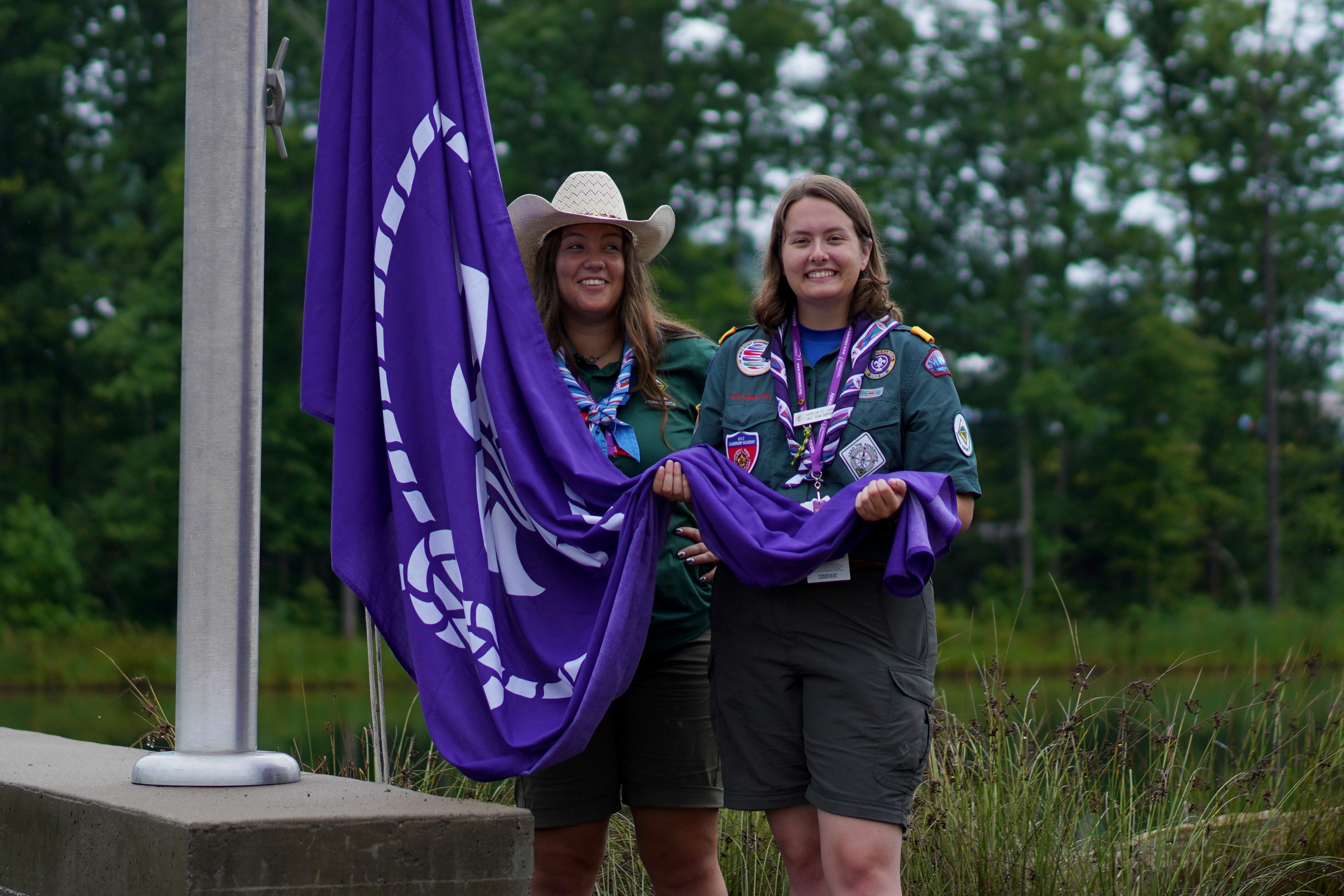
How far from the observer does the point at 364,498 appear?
327 cm

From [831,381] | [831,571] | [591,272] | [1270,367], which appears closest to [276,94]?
[591,272]

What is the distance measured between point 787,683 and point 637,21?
26.0 metres

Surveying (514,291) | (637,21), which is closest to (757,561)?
(514,291)

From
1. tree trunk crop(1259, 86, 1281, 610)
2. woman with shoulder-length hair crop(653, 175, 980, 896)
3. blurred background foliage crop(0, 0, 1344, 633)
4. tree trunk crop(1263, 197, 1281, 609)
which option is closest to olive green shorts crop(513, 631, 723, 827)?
woman with shoulder-length hair crop(653, 175, 980, 896)

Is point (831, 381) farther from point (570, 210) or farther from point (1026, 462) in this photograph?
point (1026, 462)

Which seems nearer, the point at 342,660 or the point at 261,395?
the point at 261,395

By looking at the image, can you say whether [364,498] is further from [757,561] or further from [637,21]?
[637,21]

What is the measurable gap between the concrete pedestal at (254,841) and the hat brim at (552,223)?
53.4 inches

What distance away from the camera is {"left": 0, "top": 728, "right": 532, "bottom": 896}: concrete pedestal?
104 inches

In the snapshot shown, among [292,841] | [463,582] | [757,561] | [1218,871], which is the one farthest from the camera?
[1218,871]

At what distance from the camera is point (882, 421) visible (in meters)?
3.11

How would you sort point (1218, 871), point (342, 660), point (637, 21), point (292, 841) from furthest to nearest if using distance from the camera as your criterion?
point (637, 21) < point (342, 660) < point (1218, 871) < point (292, 841)

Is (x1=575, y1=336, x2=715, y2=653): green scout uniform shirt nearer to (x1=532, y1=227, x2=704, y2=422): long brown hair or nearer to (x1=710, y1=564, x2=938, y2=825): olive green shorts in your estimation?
(x1=532, y1=227, x2=704, y2=422): long brown hair

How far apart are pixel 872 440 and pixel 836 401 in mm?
111
